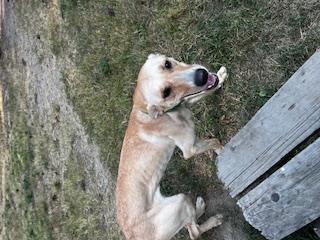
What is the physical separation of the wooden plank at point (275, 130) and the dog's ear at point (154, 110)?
28.5 inches

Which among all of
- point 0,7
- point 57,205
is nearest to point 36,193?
point 57,205

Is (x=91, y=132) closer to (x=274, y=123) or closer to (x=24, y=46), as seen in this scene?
(x=24, y=46)

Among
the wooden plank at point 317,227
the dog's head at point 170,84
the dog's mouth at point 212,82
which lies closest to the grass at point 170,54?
the wooden plank at point 317,227

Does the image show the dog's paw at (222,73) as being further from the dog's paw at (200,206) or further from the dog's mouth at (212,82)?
the dog's paw at (200,206)

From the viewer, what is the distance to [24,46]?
9062 mm

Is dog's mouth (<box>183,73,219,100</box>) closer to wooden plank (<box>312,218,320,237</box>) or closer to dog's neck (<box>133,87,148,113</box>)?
dog's neck (<box>133,87,148,113</box>)

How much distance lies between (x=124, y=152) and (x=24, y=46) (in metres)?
4.87

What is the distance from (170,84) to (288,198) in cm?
139

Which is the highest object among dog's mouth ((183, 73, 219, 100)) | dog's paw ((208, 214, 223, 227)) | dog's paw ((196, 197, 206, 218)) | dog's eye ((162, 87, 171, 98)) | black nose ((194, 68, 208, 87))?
black nose ((194, 68, 208, 87))

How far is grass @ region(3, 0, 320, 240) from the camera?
461cm

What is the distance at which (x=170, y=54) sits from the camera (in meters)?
5.71

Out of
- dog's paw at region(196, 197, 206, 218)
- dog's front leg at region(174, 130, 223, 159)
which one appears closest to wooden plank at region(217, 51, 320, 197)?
dog's front leg at region(174, 130, 223, 159)

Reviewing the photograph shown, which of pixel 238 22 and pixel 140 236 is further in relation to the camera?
pixel 238 22

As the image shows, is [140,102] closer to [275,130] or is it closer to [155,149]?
[155,149]
